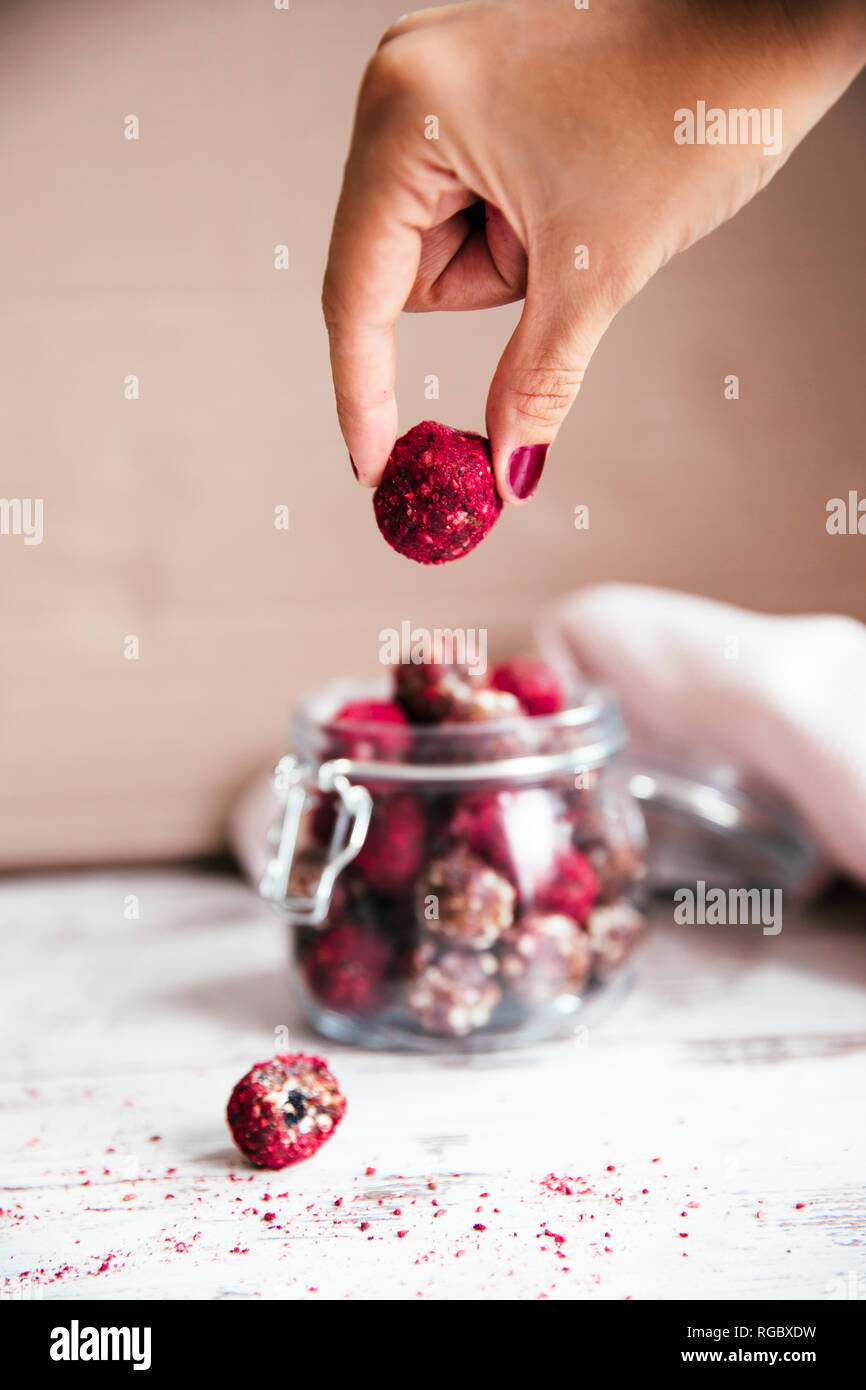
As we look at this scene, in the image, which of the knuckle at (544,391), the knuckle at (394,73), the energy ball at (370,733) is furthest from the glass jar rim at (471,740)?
the knuckle at (394,73)

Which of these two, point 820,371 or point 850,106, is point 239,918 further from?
point 850,106

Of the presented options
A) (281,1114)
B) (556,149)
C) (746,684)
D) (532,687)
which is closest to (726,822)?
(746,684)

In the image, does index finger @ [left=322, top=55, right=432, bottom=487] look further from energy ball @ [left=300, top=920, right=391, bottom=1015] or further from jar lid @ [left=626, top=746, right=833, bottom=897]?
jar lid @ [left=626, top=746, right=833, bottom=897]

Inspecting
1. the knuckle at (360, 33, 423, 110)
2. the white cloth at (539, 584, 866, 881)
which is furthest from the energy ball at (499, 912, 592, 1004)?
the knuckle at (360, 33, 423, 110)

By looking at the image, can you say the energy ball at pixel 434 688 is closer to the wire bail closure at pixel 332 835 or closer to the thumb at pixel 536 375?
the wire bail closure at pixel 332 835

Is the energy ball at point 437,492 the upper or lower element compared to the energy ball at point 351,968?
upper

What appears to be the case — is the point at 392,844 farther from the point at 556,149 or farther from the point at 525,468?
the point at 556,149

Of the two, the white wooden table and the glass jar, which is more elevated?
the glass jar
